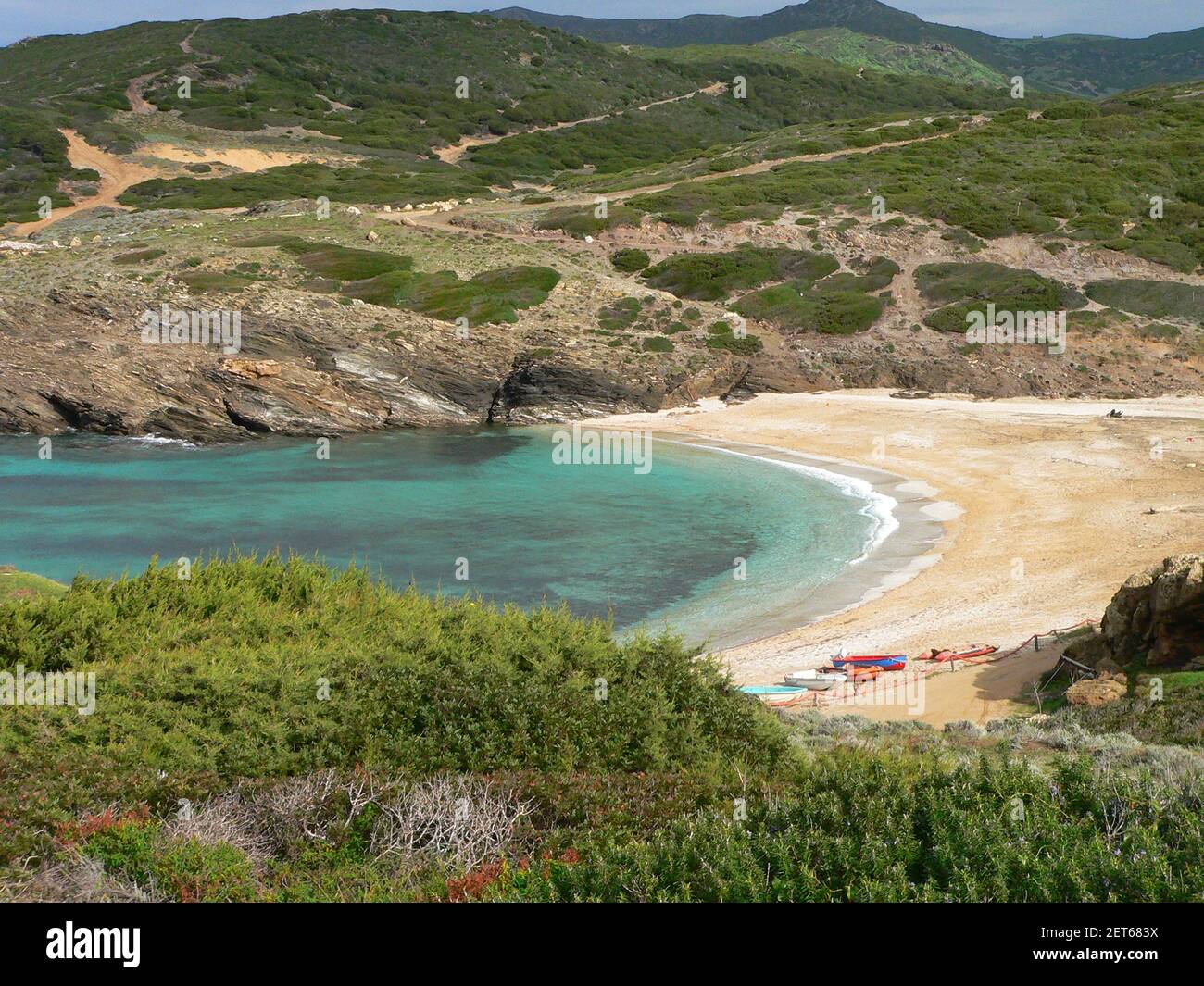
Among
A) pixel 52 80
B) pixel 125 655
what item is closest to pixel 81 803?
pixel 125 655

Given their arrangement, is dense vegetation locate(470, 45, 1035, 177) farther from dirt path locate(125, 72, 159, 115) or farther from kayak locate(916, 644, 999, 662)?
kayak locate(916, 644, 999, 662)

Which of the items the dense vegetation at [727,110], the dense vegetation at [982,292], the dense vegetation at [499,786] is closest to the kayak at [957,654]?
the dense vegetation at [499,786]

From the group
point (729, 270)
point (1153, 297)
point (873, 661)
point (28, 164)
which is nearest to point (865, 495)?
point (873, 661)

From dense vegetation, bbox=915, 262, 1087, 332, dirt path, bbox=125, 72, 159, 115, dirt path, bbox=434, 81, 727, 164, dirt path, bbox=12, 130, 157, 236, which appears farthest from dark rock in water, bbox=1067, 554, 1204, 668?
dirt path, bbox=125, 72, 159, 115

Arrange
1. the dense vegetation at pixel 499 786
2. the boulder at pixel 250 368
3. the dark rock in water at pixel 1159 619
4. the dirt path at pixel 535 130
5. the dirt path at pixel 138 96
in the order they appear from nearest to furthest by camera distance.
A: 1. the dense vegetation at pixel 499 786
2. the dark rock in water at pixel 1159 619
3. the boulder at pixel 250 368
4. the dirt path at pixel 535 130
5. the dirt path at pixel 138 96

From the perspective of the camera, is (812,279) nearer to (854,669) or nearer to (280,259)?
(280,259)

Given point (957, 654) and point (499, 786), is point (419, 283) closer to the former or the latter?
point (957, 654)

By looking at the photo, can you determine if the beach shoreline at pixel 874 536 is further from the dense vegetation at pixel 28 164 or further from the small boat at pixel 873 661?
the dense vegetation at pixel 28 164
